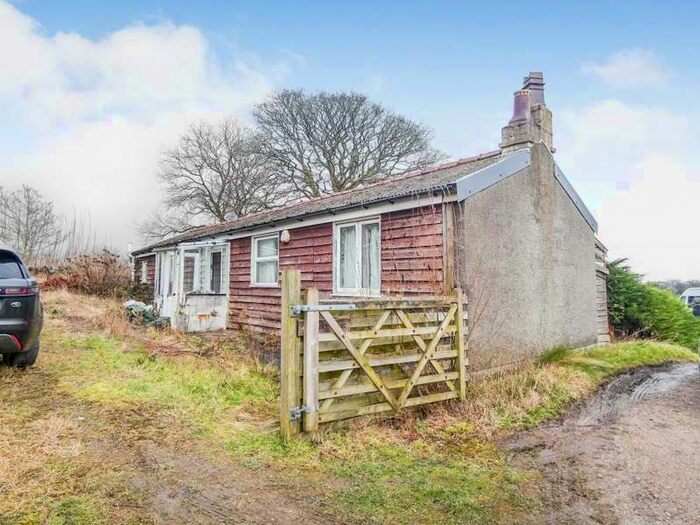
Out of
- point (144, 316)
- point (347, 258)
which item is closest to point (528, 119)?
point (347, 258)

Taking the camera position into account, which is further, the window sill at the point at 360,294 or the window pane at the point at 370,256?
the window pane at the point at 370,256

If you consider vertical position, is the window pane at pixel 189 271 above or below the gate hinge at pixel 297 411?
above

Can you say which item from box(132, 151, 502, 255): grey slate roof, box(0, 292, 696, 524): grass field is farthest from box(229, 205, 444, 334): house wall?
box(0, 292, 696, 524): grass field

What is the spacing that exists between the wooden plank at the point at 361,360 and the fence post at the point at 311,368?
0.61ft

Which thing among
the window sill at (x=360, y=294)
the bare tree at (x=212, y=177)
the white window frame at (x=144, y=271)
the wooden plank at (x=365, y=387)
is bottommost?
the wooden plank at (x=365, y=387)

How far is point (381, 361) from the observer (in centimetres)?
501

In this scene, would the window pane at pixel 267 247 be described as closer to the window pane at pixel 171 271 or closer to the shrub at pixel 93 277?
the window pane at pixel 171 271

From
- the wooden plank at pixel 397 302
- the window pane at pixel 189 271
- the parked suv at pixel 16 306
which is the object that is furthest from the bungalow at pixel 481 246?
the window pane at pixel 189 271

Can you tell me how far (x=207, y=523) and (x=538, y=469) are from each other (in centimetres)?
300

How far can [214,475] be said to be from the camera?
361 cm

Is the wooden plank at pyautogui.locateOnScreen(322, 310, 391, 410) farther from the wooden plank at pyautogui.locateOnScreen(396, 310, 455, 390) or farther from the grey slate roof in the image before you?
the grey slate roof

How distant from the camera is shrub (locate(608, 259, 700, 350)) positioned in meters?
13.3

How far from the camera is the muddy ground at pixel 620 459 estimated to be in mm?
3266

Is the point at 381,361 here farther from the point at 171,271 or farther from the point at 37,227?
the point at 37,227
